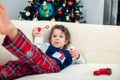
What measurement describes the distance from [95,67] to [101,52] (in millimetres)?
267

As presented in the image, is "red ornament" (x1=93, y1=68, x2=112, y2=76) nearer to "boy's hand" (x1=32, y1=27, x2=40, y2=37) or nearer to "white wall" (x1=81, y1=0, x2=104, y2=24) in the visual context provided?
"boy's hand" (x1=32, y1=27, x2=40, y2=37)

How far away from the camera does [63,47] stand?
7.77 ft

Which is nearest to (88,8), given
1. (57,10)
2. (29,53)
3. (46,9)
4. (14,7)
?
(57,10)

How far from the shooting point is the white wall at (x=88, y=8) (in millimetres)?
3973

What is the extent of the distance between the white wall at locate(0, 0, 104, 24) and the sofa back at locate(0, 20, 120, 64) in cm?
168

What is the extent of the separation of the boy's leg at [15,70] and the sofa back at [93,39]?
46 cm

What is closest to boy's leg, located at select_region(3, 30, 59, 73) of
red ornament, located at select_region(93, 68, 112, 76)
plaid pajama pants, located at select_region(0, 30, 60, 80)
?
plaid pajama pants, located at select_region(0, 30, 60, 80)

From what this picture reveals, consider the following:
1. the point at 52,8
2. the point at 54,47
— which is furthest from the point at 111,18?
the point at 54,47

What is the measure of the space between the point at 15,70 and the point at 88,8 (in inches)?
97.9

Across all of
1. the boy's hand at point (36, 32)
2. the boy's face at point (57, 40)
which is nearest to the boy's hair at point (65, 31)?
the boy's face at point (57, 40)

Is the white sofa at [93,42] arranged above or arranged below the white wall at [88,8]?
below

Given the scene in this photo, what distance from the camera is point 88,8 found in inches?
161

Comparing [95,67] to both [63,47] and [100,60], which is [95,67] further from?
[63,47]

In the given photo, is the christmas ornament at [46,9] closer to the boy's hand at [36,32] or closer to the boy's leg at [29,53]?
the boy's hand at [36,32]
